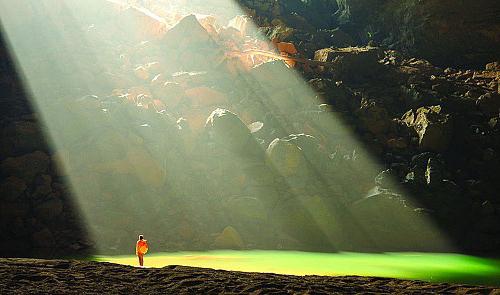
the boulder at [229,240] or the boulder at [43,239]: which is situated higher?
the boulder at [43,239]

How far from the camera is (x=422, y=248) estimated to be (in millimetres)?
17906

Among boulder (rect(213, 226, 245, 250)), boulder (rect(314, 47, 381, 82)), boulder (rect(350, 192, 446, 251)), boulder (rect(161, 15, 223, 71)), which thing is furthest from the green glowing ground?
boulder (rect(161, 15, 223, 71))

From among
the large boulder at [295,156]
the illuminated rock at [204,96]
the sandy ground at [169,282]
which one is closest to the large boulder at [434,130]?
the large boulder at [295,156]

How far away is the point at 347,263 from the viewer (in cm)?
1324

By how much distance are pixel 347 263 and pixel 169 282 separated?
8.05 meters

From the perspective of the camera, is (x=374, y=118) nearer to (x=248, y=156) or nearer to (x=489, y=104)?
→ (x=489, y=104)

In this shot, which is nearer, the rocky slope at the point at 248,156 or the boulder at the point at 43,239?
the boulder at the point at 43,239

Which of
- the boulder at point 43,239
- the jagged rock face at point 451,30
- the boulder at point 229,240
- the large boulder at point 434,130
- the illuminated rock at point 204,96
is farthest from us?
the jagged rock face at point 451,30

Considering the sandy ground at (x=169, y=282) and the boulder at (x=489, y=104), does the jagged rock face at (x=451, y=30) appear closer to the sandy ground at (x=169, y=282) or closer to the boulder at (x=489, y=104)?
the boulder at (x=489, y=104)

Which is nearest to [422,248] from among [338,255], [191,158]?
[338,255]

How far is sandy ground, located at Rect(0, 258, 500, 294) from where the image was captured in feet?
19.9

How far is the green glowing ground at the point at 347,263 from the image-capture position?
11.2 meters

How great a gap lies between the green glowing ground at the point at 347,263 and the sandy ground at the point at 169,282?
3.87 meters

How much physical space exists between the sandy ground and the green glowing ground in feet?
12.7
